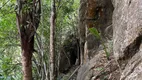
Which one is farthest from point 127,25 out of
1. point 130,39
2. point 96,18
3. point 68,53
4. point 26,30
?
point 68,53

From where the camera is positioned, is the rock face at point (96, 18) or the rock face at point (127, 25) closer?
the rock face at point (127, 25)

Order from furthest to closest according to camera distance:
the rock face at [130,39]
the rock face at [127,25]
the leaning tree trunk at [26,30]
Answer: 1. the leaning tree trunk at [26,30]
2. the rock face at [127,25]
3. the rock face at [130,39]

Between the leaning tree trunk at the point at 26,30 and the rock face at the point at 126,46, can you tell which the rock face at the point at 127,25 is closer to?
the rock face at the point at 126,46

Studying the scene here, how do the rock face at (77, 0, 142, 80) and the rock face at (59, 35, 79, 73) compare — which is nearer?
the rock face at (77, 0, 142, 80)

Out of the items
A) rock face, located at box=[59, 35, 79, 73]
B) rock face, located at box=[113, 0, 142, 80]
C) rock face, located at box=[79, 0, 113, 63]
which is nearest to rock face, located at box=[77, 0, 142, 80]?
rock face, located at box=[113, 0, 142, 80]

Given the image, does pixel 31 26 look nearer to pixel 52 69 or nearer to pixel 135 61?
pixel 52 69

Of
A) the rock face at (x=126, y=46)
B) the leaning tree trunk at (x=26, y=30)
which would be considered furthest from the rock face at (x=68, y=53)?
the rock face at (x=126, y=46)

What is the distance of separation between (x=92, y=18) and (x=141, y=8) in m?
3.72

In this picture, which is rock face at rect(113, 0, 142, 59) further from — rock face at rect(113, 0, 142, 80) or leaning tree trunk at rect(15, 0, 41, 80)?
leaning tree trunk at rect(15, 0, 41, 80)

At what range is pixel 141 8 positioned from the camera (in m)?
3.07

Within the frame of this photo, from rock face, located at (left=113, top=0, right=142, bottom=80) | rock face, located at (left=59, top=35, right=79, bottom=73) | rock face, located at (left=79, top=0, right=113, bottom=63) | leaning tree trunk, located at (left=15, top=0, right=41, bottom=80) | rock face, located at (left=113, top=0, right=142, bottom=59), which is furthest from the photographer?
rock face, located at (left=59, top=35, right=79, bottom=73)

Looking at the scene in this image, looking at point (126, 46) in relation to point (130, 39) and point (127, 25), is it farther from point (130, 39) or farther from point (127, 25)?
point (127, 25)

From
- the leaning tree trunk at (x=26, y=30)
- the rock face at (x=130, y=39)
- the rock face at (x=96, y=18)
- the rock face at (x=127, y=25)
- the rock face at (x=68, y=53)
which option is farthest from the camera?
the rock face at (x=68, y=53)

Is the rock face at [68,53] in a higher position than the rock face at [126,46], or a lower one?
lower
